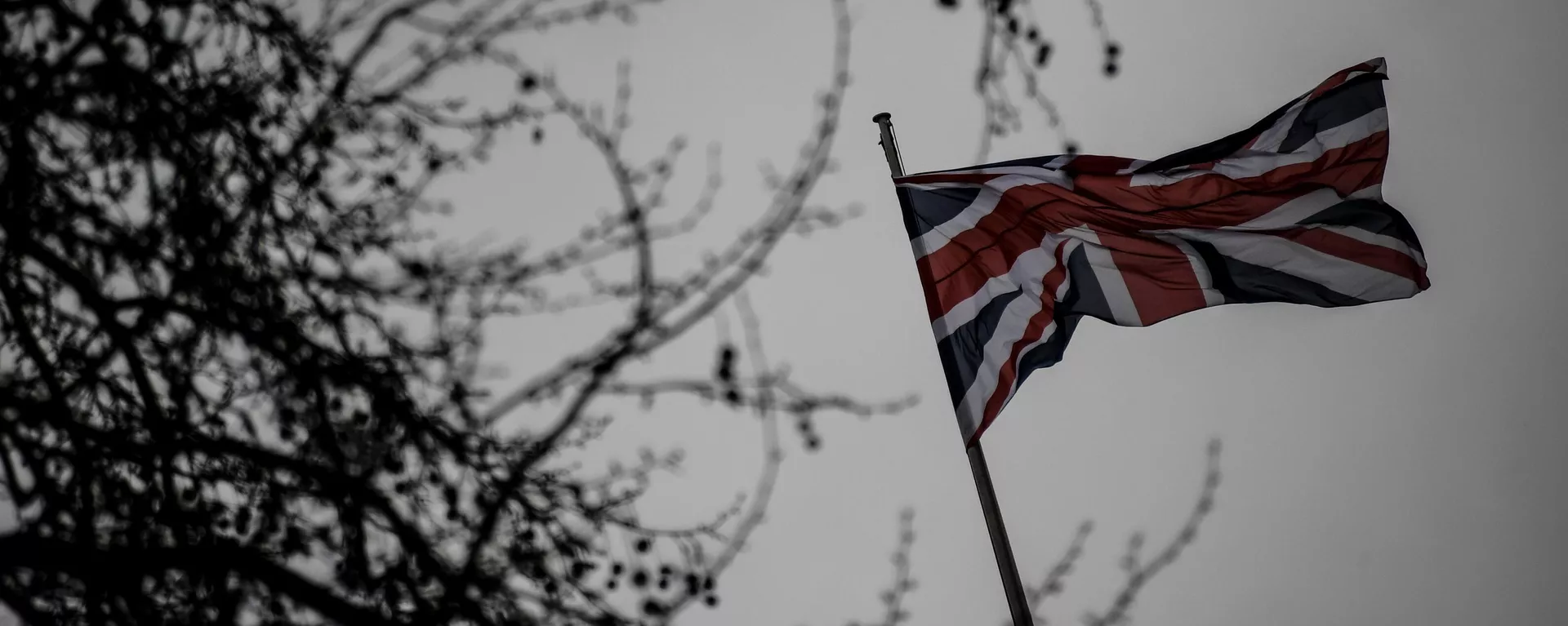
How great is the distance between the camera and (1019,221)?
641cm

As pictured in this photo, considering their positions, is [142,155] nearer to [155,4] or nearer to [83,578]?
[155,4]

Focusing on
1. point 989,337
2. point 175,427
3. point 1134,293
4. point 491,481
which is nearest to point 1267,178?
point 1134,293

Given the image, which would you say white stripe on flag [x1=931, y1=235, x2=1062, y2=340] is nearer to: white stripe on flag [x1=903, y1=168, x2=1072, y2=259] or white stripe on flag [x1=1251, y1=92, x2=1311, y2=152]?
white stripe on flag [x1=903, y1=168, x2=1072, y2=259]

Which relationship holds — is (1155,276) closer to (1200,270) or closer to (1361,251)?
(1200,270)

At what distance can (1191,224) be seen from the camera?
6418 millimetres

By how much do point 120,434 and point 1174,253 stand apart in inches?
213

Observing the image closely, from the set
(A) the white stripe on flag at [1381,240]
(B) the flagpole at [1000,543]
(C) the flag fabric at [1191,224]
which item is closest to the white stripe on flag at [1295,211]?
(C) the flag fabric at [1191,224]

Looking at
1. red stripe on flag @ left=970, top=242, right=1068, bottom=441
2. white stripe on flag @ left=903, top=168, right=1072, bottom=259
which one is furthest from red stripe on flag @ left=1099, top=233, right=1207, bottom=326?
white stripe on flag @ left=903, top=168, right=1072, bottom=259

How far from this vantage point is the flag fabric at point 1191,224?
6.28 metres

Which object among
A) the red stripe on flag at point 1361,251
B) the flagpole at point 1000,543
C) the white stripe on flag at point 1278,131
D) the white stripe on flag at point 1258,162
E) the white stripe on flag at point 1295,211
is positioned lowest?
the flagpole at point 1000,543

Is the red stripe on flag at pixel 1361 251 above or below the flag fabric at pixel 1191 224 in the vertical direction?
below

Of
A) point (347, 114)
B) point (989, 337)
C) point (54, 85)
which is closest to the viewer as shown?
point (54, 85)

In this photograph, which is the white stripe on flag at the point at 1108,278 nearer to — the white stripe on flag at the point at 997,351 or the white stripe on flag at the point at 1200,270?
the white stripe on flag at the point at 997,351

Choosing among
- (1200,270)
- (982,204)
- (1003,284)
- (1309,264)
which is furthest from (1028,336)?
(1309,264)
